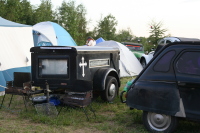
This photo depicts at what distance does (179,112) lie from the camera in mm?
4207

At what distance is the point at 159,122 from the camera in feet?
14.9

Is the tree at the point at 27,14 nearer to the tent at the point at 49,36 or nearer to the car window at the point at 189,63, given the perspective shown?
the tent at the point at 49,36

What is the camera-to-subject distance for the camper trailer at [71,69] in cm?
597

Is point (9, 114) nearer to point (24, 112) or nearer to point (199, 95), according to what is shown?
point (24, 112)

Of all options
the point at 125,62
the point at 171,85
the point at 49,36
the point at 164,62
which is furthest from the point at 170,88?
the point at 49,36

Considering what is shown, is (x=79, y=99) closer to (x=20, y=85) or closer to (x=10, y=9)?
(x=20, y=85)

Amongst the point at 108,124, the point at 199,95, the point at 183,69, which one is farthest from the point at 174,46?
the point at 108,124

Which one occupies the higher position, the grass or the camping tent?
the camping tent

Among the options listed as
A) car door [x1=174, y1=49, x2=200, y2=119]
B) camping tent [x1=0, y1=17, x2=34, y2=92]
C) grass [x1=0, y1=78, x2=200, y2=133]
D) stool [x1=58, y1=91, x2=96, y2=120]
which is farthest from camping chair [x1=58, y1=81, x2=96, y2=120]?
camping tent [x1=0, y1=17, x2=34, y2=92]

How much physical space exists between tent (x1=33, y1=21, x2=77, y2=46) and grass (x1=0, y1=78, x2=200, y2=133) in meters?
8.12

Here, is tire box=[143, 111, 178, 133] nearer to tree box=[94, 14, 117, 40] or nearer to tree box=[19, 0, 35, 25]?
tree box=[19, 0, 35, 25]

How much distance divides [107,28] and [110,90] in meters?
25.3

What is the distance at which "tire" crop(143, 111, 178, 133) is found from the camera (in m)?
4.40

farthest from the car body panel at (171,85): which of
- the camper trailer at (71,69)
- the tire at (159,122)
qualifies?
the camper trailer at (71,69)
